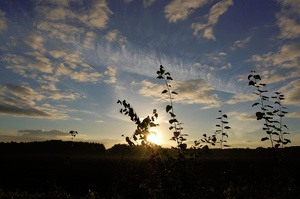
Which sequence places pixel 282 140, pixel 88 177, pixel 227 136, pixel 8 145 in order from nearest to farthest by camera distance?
1. pixel 282 140
2. pixel 227 136
3. pixel 88 177
4. pixel 8 145

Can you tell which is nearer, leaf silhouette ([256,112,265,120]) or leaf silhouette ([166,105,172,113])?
leaf silhouette ([166,105,172,113])

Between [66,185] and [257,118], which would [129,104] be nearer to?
[257,118]

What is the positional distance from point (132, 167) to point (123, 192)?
1.91ft

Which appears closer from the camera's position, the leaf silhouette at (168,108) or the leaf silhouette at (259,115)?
the leaf silhouette at (168,108)

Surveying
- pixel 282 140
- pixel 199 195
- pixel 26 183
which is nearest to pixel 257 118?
pixel 282 140

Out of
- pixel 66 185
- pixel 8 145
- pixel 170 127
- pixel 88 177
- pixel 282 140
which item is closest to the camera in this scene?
pixel 170 127

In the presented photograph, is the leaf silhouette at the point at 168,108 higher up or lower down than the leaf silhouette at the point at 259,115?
lower down

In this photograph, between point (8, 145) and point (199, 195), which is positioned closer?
point (199, 195)

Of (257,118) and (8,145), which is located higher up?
(8,145)

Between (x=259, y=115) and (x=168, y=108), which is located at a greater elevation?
(x=259, y=115)

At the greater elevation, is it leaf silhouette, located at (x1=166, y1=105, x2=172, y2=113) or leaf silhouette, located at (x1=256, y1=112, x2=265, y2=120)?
leaf silhouette, located at (x1=256, y1=112, x2=265, y2=120)

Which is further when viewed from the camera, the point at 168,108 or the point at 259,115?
the point at 259,115

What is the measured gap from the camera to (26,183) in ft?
84.4

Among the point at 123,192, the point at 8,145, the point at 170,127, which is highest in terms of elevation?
the point at 8,145
